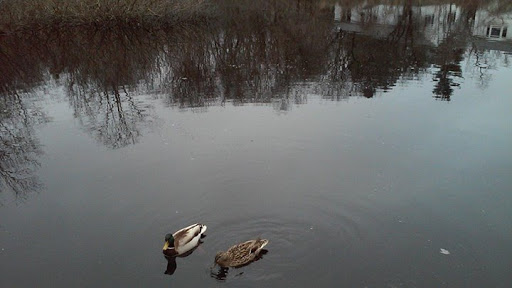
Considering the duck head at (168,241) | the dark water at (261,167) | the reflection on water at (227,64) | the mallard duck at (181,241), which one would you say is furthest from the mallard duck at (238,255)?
the reflection on water at (227,64)

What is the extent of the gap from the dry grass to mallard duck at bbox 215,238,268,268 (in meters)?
23.8

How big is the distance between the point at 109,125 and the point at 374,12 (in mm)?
26224

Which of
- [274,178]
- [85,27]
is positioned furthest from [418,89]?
[85,27]

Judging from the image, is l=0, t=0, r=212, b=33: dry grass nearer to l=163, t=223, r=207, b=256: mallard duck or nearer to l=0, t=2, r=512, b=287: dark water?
l=0, t=2, r=512, b=287: dark water

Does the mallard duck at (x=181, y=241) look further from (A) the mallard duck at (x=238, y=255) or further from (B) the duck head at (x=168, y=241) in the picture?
(A) the mallard duck at (x=238, y=255)

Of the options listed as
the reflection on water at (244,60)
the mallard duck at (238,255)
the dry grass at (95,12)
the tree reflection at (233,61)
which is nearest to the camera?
the mallard duck at (238,255)

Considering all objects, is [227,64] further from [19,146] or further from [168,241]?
[168,241]

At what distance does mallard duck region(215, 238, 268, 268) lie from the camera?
707 centimetres

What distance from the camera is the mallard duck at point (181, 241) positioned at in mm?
7382

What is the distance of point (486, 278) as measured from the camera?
7.06 metres

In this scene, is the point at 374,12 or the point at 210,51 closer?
the point at 210,51

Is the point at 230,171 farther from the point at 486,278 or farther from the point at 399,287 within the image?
the point at 486,278

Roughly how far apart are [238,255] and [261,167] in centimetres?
356

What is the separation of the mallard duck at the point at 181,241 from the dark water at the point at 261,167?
0.18 metres
